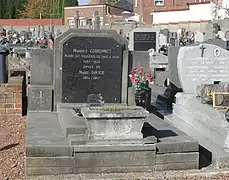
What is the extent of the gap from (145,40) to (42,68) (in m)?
11.2

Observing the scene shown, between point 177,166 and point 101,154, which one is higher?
point 101,154

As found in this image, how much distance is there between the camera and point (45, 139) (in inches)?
227

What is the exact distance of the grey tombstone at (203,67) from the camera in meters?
8.66

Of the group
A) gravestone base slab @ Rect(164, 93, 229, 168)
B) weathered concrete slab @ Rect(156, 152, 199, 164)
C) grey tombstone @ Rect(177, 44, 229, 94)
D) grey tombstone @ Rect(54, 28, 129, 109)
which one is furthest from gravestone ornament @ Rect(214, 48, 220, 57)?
weathered concrete slab @ Rect(156, 152, 199, 164)

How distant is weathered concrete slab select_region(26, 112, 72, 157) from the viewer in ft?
17.4

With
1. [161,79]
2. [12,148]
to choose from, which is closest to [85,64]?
[12,148]

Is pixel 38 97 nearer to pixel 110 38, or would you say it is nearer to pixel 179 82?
pixel 110 38

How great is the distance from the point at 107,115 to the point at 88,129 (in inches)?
13.2

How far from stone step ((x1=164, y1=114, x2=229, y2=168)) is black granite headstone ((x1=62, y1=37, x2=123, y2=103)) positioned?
1321 mm

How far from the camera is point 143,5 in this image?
5912cm

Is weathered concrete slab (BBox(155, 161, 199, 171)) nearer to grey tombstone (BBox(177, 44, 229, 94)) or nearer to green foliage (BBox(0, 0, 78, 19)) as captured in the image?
grey tombstone (BBox(177, 44, 229, 94))

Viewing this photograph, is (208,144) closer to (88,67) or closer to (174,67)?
(88,67)

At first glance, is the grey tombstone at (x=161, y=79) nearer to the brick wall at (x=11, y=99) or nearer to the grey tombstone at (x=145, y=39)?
the brick wall at (x=11, y=99)

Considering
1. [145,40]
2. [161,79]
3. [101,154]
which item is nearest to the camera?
[101,154]
